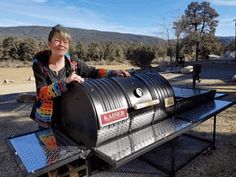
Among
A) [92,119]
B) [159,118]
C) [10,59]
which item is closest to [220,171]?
[159,118]

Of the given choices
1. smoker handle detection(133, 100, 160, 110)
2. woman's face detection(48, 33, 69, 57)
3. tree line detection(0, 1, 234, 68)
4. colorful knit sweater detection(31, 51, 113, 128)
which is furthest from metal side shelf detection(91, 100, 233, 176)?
tree line detection(0, 1, 234, 68)

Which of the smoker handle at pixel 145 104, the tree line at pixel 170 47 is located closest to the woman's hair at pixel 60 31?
the smoker handle at pixel 145 104

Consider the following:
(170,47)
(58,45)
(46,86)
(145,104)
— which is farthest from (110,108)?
(170,47)

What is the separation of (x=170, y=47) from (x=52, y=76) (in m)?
23.4

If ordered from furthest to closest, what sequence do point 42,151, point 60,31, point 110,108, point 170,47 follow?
point 170,47 → point 60,31 → point 110,108 → point 42,151

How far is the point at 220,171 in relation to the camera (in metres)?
2.79

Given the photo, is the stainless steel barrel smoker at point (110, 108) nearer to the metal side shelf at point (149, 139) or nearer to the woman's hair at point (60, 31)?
the metal side shelf at point (149, 139)

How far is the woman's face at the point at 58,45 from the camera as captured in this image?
6.67 ft

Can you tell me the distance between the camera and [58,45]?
2.05m

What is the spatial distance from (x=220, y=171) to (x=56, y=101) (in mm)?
1974

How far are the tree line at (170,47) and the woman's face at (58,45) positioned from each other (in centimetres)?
1889

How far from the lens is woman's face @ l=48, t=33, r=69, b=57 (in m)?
2.03

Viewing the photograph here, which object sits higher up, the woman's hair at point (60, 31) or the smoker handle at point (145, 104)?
the woman's hair at point (60, 31)

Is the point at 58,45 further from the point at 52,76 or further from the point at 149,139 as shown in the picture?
the point at 149,139
